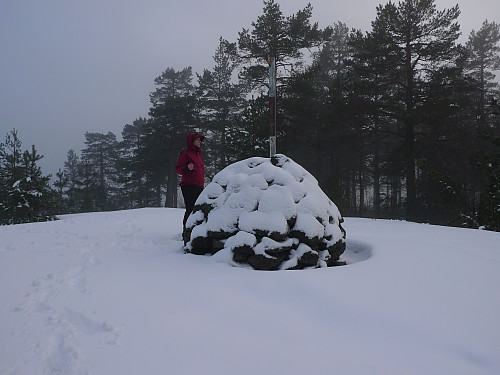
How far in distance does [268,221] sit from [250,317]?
161cm

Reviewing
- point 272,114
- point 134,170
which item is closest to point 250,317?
point 272,114

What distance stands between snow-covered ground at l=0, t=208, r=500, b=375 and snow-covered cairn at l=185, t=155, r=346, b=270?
0.43 m

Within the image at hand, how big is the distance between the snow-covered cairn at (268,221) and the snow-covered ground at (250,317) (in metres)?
0.43

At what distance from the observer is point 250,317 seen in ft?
7.01

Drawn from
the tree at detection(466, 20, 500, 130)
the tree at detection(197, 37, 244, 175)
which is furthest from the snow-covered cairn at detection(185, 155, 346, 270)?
the tree at detection(466, 20, 500, 130)

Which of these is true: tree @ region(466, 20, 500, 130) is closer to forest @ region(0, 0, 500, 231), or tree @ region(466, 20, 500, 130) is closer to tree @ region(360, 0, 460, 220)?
forest @ region(0, 0, 500, 231)

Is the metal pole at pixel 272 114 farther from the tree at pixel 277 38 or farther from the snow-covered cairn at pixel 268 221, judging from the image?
the tree at pixel 277 38

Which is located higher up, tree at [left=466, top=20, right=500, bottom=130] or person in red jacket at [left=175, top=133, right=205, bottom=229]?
tree at [left=466, top=20, right=500, bottom=130]

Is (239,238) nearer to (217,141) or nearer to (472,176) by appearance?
(472,176)

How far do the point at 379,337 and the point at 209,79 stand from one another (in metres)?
27.4

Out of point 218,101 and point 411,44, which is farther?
point 218,101

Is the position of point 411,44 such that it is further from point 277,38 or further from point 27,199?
point 27,199

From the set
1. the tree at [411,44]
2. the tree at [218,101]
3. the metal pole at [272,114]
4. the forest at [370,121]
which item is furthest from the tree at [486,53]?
the metal pole at [272,114]

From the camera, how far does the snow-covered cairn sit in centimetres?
354
